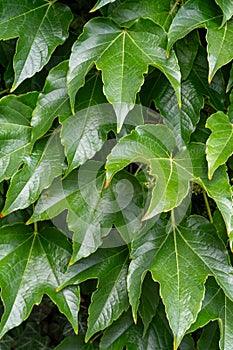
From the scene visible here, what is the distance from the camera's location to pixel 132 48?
0.77 meters

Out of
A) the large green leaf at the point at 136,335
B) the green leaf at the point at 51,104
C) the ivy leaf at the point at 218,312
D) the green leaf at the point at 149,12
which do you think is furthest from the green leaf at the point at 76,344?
the green leaf at the point at 149,12

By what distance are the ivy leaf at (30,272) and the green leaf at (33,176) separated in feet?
0.40

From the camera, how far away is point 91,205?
805 millimetres

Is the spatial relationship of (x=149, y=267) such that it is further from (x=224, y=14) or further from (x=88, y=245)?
(x=224, y=14)

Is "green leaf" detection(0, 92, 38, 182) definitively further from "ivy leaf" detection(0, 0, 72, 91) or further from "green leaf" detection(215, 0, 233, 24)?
"green leaf" detection(215, 0, 233, 24)

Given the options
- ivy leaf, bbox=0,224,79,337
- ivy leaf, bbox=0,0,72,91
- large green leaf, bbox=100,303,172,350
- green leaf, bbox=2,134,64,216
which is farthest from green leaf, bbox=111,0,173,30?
large green leaf, bbox=100,303,172,350

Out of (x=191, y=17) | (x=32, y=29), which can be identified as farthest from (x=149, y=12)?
(x=32, y=29)

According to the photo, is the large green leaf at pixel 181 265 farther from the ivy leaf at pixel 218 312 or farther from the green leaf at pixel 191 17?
the green leaf at pixel 191 17

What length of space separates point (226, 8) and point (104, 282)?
1.45ft

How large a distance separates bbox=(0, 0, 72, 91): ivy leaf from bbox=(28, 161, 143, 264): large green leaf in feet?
0.55

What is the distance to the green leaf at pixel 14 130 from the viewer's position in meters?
0.83

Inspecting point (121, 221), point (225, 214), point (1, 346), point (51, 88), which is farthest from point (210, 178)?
point (1, 346)

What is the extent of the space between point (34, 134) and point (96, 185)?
12cm

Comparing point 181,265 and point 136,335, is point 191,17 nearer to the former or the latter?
point 181,265
